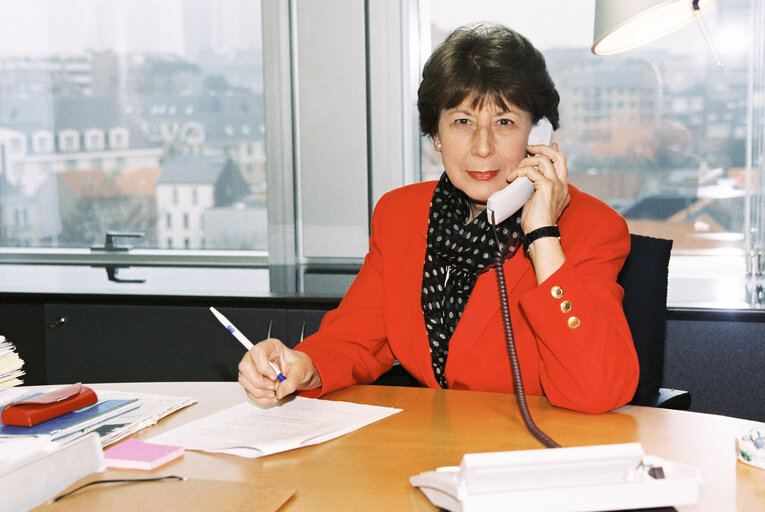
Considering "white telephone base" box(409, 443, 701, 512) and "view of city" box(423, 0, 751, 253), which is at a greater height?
"view of city" box(423, 0, 751, 253)

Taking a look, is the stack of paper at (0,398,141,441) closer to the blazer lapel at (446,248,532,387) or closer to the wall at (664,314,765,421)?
the blazer lapel at (446,248,532,387)

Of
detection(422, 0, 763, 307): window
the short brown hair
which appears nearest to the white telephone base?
the short brown hair

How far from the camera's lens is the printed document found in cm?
121

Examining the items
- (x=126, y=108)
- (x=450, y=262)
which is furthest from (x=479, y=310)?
(x=126, y=108)

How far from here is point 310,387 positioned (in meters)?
1.57

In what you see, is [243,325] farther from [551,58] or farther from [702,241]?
[702,241]

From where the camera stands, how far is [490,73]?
1.67m

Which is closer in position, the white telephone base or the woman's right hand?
the white telephone base

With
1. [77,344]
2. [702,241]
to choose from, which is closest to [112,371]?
[77,344]

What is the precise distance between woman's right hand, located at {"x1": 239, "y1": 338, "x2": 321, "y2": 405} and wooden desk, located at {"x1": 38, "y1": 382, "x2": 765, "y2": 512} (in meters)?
0.08

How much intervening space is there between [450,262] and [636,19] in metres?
0.62

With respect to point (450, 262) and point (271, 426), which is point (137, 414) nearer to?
point (271, 426)

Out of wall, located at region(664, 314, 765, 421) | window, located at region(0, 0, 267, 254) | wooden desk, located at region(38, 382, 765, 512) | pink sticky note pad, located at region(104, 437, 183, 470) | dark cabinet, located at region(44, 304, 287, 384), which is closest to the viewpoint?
wooden desk, located at region(38, 382, 765, 512)

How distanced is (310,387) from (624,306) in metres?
0.71
